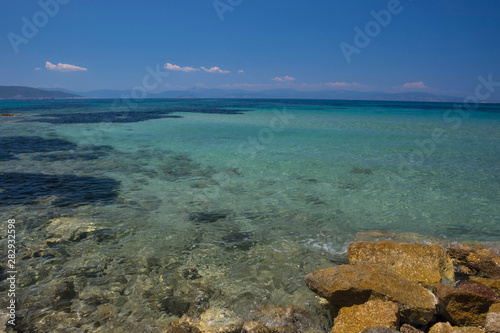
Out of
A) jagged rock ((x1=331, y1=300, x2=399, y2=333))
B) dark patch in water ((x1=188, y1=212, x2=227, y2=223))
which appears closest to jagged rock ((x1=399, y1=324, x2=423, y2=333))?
jagged rock ((x1=331, y1=300, x2=399, y2=333))

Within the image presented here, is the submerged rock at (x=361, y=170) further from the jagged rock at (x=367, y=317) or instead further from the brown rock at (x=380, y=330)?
the brown rock at (x=380, y=330)

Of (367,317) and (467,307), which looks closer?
(367,317)

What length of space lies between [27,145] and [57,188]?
12.3 meters

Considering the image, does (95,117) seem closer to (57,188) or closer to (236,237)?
(57,188)

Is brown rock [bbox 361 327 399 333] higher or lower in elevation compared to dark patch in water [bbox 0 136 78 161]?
lower

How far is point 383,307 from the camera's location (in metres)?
4.18

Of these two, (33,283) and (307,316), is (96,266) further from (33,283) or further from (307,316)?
(307,316)

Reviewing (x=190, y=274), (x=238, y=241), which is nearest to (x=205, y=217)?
(x=238, y=241)

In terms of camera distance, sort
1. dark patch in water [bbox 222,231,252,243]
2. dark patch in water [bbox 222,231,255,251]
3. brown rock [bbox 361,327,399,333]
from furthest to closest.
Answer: dark patch in water [bbox 222,231,252,243], dark patch in water [bbox 222,231,255,251], brown rock [bbox 361,327,399,333]

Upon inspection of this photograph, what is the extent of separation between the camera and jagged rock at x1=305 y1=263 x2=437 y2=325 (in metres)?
4.24

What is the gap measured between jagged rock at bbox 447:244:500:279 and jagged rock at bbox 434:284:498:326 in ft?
5.10

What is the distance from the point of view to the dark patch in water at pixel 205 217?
805 centimetres

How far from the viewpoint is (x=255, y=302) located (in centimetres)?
489

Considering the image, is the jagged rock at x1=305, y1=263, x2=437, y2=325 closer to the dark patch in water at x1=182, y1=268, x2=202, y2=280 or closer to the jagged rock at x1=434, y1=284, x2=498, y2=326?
the jagged rock at x1=434, y1=284, x2=498, y2=326
